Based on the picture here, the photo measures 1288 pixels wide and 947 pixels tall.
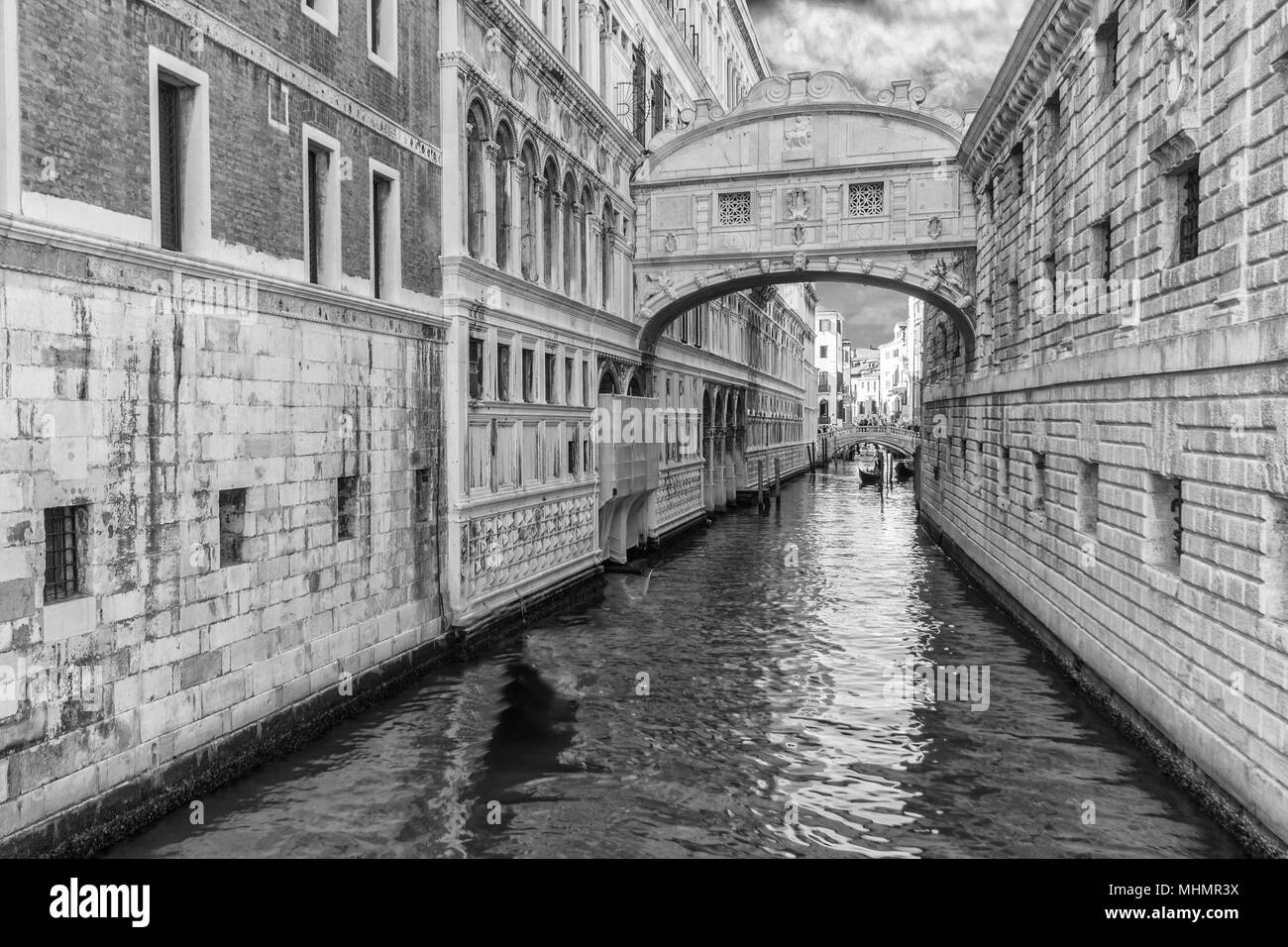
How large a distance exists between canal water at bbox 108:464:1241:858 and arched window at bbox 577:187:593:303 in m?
6.64

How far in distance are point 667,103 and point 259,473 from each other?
20575 millimetres

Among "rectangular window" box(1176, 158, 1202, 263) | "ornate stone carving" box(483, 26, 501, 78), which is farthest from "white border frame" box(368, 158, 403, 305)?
"rectangular window" box(1176, 158, 1202, 263)

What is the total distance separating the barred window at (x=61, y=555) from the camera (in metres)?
7.16

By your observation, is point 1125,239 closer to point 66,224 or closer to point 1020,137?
point 1020,137

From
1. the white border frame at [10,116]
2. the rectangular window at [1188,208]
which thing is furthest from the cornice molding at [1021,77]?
the white border frame at [10,116]

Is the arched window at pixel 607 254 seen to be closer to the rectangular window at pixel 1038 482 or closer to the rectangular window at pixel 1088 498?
the rectangular window at pixel 1038 482

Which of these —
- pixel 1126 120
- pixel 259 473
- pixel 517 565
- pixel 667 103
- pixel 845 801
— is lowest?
pixel 845 801

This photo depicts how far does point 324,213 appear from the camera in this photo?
1091 centimetres

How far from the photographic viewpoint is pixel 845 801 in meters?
8.94

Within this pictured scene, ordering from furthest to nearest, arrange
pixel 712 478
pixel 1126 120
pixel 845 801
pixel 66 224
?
pixel 712 478
pixel 1126 120
pixel 845 801
pixel 66 224

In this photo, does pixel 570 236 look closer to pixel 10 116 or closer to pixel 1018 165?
pixel 1018 165

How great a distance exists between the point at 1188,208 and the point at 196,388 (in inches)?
357

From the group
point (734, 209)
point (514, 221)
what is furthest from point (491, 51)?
point (734, 209)
